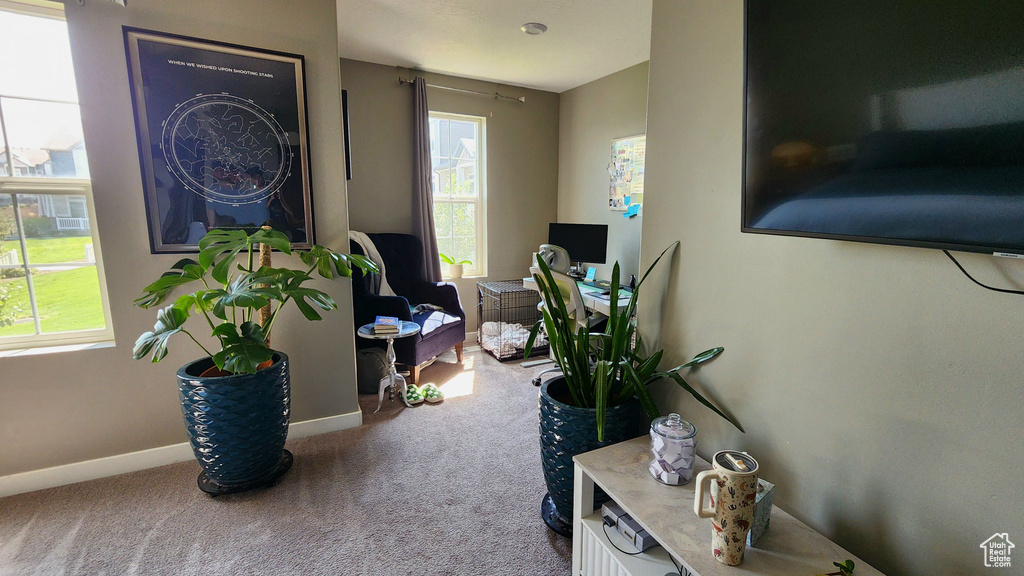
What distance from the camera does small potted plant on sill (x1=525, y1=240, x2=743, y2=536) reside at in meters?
1.45

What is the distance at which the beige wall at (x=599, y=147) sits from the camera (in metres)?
3.53

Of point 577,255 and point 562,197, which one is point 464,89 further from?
point 577,255

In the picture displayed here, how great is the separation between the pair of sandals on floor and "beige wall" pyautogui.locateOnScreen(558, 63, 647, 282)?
1884 mm

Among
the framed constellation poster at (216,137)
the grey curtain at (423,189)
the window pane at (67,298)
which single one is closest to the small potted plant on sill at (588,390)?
the framed constellation poster at (216,137)

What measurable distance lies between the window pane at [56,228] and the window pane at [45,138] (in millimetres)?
118

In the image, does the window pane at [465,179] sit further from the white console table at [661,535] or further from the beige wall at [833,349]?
the white console table at [661,535]

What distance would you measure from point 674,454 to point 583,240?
2810 mm

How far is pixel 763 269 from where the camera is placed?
118 centimetres

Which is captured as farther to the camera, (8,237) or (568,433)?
(8,237)

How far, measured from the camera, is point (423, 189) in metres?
3.71

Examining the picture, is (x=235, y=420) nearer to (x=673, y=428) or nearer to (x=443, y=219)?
(x=673, y=428)

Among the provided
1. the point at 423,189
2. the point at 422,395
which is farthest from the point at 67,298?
the point at 423,189

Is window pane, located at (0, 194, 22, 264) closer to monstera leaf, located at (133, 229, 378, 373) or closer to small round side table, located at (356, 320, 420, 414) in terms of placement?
monstera leaf, located at (133, 229, 378, 373)

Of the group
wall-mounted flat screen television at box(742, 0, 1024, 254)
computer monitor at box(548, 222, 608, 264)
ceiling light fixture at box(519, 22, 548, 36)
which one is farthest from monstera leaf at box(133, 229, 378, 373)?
computer monitor at box(548, 222, 608, 264)
